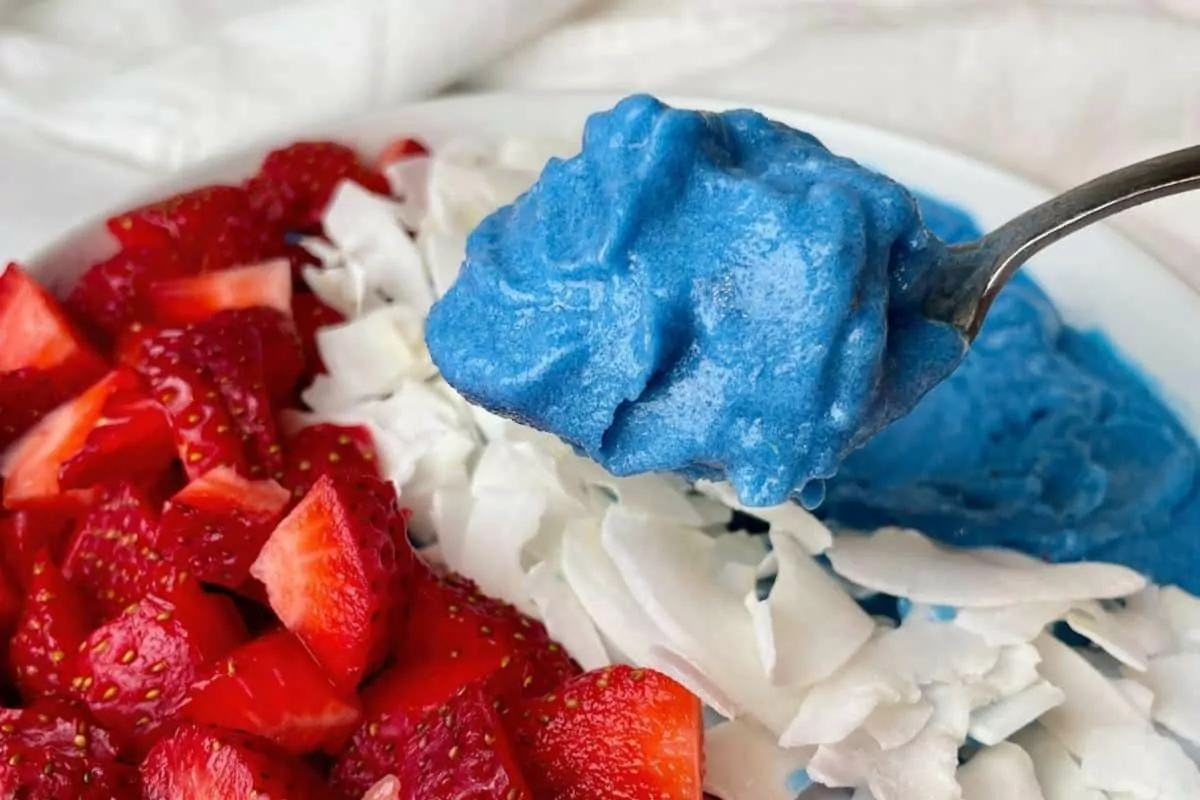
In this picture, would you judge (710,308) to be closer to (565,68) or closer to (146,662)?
(146,662)

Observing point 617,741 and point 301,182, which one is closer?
point 617,741

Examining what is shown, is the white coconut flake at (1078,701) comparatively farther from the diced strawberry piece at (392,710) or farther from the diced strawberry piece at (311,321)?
the diced strawberry piece at (311,321)

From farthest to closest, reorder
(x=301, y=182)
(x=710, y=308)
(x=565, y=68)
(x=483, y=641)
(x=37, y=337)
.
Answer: (x=565, y=68) < (x=301, y=182) < (x=37, y=337) < (x=483, y=641) < (x=710, y=308)

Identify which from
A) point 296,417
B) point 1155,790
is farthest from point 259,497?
point 1155,790

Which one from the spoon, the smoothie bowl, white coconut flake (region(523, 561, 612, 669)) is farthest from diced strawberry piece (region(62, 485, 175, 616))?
the spoon

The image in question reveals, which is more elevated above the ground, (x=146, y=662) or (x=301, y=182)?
(x=301, y=182)

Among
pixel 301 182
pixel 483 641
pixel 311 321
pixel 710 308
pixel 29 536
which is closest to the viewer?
pixel 710 308

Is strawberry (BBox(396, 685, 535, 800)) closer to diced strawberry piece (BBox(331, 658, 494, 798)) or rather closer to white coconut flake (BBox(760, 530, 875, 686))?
diced strawberry piece (BBox(331, 658, 494, 798))

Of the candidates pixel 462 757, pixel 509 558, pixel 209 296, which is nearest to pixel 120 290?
pixel 209 296
